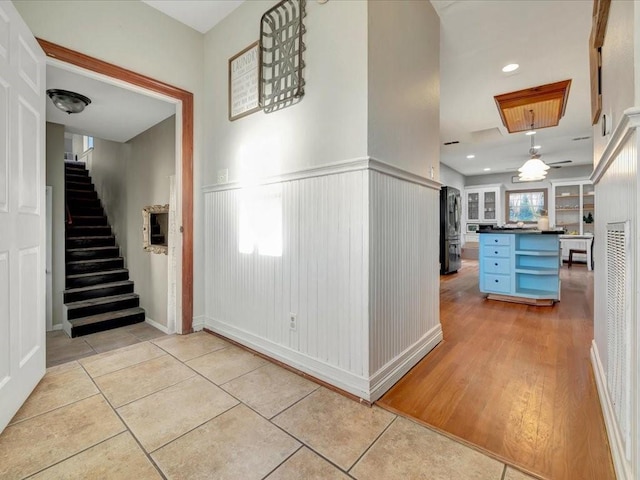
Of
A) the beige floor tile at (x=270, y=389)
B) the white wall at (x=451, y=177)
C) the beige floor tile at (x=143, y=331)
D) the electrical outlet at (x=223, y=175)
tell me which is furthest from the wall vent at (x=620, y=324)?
the white wall at (x=451, y=177)

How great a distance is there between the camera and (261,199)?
2389mm

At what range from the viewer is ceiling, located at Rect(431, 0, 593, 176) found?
8.25 feet

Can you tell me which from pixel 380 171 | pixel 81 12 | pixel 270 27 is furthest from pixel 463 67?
pixel 81 12

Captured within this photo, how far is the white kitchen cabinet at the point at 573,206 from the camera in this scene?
777 cm

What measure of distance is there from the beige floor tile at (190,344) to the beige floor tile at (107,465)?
94 cm

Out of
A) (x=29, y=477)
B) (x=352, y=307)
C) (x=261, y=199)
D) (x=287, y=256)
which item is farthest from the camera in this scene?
(x=261, y=199)

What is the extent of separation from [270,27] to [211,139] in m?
1.14

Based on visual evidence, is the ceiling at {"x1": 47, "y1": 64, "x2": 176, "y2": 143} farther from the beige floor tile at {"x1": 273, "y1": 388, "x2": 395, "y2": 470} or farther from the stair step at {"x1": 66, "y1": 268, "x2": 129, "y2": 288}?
the beige floor tile at {"x1": 273, "y1": 388, "x2": 395, "y2": 470}

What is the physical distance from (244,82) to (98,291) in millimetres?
3421

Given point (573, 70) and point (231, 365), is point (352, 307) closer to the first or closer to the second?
point (231, 365)

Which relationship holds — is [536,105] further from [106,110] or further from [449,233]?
[106,110]

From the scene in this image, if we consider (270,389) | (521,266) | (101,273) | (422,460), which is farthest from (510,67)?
(101,273)

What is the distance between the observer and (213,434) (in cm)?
146

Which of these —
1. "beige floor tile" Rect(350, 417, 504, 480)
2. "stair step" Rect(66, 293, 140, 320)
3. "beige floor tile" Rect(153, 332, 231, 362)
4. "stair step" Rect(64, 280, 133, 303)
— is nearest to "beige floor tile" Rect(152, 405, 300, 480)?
"beige floor tile" Rect(350, 417, 504, 480)
